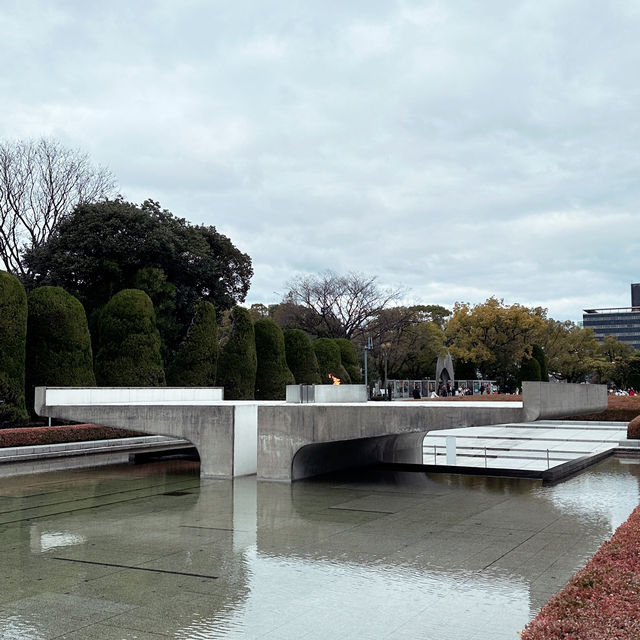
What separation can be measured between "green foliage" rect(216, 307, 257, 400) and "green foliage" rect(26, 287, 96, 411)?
20.6 feet

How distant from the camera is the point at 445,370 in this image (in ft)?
166

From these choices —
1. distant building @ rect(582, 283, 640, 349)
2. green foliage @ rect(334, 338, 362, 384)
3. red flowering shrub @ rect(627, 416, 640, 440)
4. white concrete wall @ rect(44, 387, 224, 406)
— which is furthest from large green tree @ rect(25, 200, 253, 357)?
distant building @ rect(582, 283, 640, 349)

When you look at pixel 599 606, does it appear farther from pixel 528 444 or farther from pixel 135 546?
pixel 528 444

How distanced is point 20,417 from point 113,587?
14196mm

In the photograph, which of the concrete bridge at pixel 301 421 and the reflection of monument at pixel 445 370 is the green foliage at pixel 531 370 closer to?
the reflection of monument at pixel 445 370

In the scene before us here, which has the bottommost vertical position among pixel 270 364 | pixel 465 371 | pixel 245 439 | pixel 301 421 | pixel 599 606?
pixel 245 439

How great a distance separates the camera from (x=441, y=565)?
7168 mm

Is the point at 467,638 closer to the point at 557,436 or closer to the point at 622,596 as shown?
the point at 622,596

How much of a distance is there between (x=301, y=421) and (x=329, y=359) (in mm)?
21141

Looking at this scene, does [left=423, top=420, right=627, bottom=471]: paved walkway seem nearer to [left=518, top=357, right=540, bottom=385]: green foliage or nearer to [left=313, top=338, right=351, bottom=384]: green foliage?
[left=313, top=338, right=351, bottom=384]: green foliage

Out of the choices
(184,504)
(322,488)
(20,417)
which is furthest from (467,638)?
(20,417)

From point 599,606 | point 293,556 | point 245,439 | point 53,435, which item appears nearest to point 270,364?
point 53,435

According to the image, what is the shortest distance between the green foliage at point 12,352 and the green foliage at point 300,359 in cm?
1360

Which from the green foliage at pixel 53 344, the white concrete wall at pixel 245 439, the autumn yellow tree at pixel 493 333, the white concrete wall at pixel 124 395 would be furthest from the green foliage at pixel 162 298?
the autumn yellow tree at pixel 493 333
